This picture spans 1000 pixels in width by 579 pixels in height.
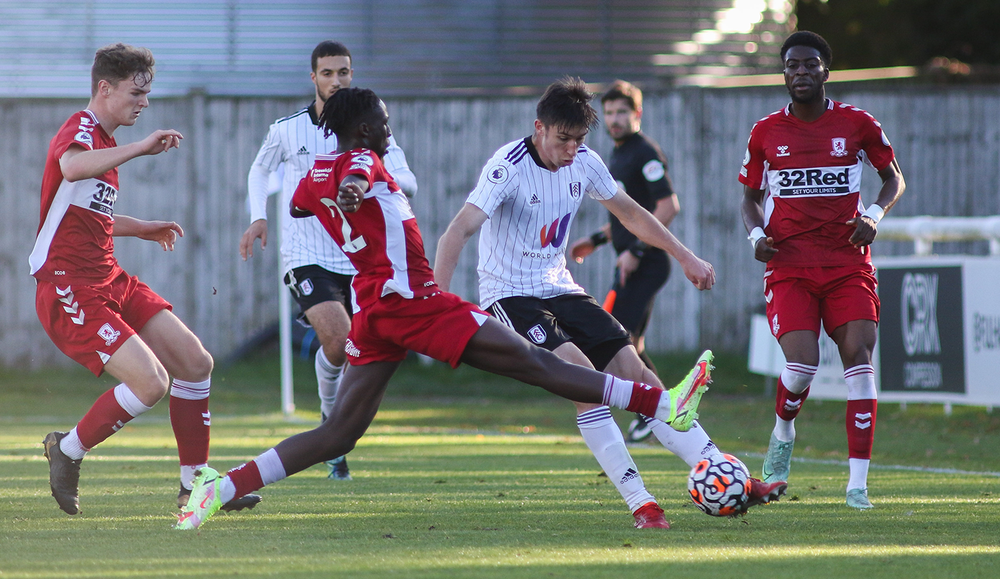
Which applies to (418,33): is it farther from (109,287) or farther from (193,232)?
(109,287)

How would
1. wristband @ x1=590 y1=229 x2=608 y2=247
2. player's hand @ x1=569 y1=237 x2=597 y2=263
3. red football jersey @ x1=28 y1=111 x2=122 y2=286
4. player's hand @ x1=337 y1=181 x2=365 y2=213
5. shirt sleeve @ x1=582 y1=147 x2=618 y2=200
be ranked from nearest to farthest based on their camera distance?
player's hand @ x1=337 y1=181 x2=365 y2=213
red football jersey @ x1=28 y1=111 x2=122 y2=286
shirt sleeve @ x1=582 y1=147 x2=618 y2=200
player's hand @ x1=569 y1=237 x2=597 y2=263
wristband @ x1=590 y1=229 x2=608 y2=247

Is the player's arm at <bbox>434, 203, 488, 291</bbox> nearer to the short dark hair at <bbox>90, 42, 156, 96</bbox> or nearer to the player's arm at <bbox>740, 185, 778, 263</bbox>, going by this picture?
the short dark hair at <bbox>90, 42, 156, 96</bbox>

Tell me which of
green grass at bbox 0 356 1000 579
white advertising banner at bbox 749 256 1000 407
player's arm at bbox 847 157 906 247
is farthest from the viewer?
white advertising banner at bbox 749 256 1000 407

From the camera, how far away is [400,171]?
688 centimetres

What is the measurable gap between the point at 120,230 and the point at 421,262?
2.01 m

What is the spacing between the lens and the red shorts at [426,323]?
188 inches

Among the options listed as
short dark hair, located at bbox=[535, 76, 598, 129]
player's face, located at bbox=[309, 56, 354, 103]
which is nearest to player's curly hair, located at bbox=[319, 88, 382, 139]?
short dark hair, located at bbox=[535, 76, 598, 129]

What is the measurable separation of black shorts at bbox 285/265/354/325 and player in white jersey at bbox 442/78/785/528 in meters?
1.56

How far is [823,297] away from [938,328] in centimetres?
517

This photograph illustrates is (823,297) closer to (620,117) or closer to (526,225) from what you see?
(526,225)

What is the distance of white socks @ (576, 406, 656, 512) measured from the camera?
5211mm

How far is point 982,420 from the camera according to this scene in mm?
11055

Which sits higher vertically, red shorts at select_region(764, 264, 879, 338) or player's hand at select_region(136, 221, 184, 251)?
player's hand at select_region(136, 221, 184, 251)

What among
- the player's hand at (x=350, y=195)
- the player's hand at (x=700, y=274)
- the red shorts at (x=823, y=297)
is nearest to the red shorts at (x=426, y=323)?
the player's hand at (x=350, y=195)
